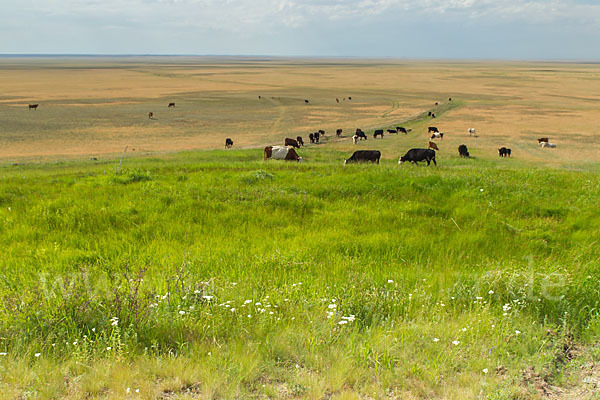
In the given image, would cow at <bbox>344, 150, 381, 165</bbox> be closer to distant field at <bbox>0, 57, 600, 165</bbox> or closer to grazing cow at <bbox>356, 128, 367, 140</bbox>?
distant field at <bbox>0, 57, 600, 165</bbox>

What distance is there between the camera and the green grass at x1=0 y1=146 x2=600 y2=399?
3363 mm

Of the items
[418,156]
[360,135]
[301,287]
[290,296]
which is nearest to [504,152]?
[418,156]

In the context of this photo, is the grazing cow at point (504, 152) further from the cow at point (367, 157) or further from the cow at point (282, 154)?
the cow at point (282, 154)

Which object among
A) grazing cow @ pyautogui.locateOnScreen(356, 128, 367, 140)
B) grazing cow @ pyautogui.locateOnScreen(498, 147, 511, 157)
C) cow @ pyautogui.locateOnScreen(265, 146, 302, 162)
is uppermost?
grazing cow @ pyautogui.locateOnScreen(356, 128, 367, 140)

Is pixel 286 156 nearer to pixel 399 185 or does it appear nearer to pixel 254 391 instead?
pixel 399 185

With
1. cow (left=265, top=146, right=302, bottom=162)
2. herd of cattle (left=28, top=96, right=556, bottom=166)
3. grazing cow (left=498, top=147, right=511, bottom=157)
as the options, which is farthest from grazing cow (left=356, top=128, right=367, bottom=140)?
cow (left=265, top=146, right=302, bottom=162)

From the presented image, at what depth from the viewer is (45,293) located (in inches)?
169

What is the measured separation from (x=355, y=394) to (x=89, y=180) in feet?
33.1

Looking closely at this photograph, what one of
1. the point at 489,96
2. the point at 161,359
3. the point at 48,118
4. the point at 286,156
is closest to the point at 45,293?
the point at 161,359

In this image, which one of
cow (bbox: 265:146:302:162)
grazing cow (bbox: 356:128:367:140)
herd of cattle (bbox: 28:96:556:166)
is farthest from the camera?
grazing cow (bbox: 356:128:367:140)

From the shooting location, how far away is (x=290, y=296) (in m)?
4.58

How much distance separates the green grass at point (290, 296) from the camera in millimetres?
3363

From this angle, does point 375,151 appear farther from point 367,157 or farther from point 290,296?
point 290,296

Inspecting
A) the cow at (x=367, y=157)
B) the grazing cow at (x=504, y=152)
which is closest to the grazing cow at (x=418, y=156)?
the cow at (x=367, y=157)
